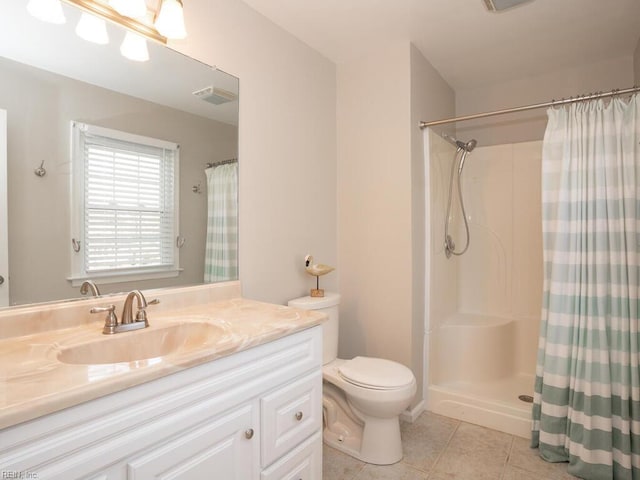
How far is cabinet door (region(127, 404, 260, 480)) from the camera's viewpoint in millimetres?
875

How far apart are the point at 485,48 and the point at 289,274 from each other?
1.97 meters

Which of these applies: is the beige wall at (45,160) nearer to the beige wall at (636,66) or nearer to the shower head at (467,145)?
the shower head at (467,145)

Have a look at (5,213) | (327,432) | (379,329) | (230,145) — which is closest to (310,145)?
(230,145)

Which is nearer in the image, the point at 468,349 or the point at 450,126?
the point at 468,349

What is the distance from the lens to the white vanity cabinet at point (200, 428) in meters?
0.73

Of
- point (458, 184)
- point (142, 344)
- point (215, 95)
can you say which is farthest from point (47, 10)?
point (458, 184)

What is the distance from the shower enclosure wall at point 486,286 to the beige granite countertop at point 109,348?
57.1 inches

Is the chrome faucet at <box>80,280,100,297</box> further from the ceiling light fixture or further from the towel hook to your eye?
the ceiling light fixture

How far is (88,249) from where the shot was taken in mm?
1316

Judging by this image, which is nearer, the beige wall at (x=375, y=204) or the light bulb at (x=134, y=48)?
the light bulb at (x=134, y=48)

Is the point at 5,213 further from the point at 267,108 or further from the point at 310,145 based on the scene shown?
the point at 310,145

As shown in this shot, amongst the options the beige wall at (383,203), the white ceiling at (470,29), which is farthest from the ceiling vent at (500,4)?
the beige wall at (383,203)

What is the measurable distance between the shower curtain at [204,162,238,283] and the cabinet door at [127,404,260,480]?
2.51ft

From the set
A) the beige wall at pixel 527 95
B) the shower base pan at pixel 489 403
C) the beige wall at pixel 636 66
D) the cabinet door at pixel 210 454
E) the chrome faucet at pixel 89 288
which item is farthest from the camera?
the beige wall at pixel 527 95
